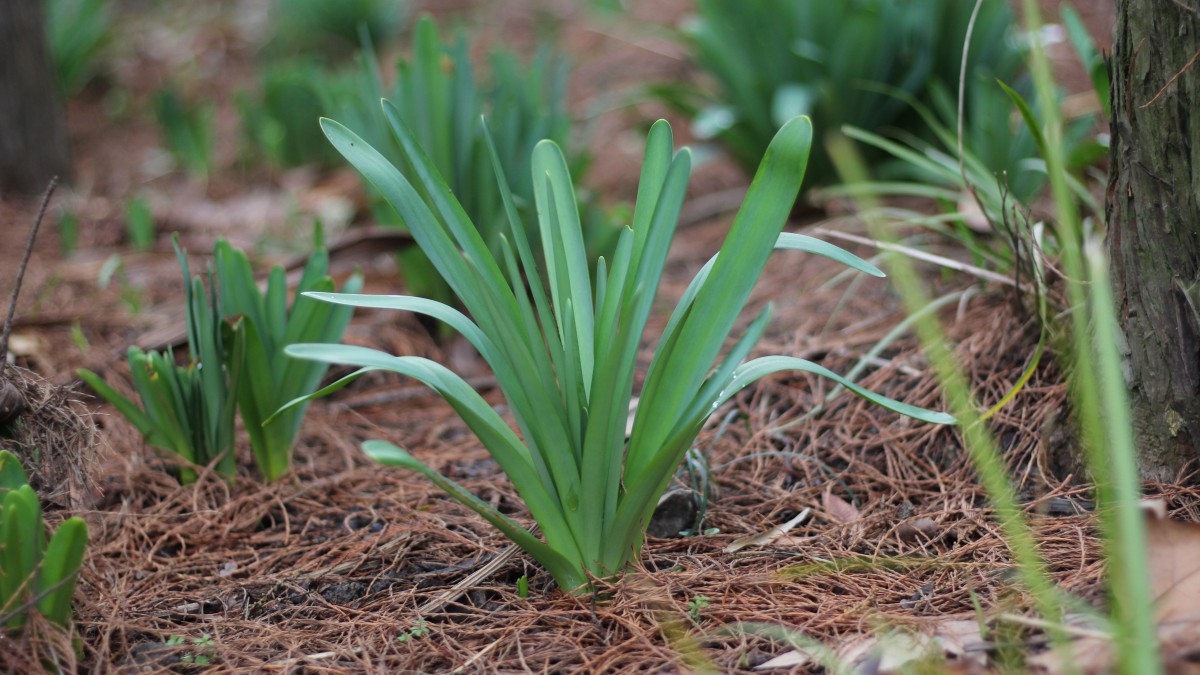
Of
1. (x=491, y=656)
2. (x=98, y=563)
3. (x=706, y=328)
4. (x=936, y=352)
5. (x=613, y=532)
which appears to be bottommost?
(x=98, y=563)

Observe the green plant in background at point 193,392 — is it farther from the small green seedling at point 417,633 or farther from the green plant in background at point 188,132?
the green plant in background at point 188,132

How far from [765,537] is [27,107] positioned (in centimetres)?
320

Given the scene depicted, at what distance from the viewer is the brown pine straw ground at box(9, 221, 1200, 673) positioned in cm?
112

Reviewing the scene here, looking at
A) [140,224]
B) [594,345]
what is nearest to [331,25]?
[140,224]

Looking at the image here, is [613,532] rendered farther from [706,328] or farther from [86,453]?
[86,453]

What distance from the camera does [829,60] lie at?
8.74ft

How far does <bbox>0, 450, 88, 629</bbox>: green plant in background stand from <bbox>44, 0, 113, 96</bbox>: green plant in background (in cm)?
390

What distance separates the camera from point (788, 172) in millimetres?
1122

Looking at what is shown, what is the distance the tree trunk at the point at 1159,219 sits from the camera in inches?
44.8

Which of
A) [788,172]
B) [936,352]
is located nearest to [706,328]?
[788,172]

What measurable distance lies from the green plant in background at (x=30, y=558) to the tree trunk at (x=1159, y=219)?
131 centimetres

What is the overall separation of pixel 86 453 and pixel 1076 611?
1302 mm

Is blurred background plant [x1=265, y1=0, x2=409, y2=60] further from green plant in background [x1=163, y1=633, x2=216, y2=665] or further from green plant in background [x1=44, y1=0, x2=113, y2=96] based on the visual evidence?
green plant in background [x1=163, y1=633, x2=216, y2=665]

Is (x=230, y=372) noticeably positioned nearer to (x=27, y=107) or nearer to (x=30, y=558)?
(x=30, y=558)
